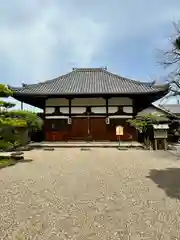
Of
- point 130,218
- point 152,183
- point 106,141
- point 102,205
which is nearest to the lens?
point 130,218

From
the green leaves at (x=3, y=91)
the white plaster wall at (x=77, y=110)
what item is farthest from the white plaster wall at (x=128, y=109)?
the green leaves at (x=3, y=91)

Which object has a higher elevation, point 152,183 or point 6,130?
point 6,130

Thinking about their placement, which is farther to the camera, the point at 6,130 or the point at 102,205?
the point at 6,130

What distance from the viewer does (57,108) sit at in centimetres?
2650

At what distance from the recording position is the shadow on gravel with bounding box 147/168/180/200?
764 cm

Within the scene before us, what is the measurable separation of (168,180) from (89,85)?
1978 cm

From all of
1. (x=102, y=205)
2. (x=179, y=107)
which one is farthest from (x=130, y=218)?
(x=179, y=107)

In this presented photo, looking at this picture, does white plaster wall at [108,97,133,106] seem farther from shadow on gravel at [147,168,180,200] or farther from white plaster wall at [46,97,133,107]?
shadow on gravel at [147,168,180,200]

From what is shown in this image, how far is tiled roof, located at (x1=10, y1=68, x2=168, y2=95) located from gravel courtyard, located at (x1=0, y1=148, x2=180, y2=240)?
15.9m

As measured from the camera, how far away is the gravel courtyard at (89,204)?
15.5ft

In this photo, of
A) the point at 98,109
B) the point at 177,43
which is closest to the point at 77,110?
the point at 98,109

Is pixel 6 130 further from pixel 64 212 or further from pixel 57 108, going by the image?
pixel 57 108

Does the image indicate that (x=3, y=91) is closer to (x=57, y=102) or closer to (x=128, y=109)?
(x=57, y=102)

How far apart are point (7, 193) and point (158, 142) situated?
15552 mm
